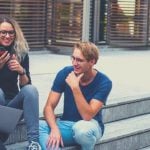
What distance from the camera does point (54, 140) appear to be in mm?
4824

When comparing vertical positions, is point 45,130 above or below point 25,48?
below

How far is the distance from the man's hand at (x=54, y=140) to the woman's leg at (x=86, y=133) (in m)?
0.15

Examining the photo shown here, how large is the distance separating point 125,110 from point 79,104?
1916 millimetres

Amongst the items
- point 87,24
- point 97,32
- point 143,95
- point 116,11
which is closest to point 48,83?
point 143,95

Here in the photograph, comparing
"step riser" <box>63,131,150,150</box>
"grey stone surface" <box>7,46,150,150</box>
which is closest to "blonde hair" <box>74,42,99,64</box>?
"grey stone surface" <box>7,46,150,150</box>

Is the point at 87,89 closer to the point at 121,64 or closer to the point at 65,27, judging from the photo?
the point at 121,64

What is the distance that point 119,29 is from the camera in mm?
14305

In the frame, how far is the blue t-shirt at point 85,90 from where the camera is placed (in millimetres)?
5008

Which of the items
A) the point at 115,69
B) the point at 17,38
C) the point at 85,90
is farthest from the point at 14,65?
the point at 115,69

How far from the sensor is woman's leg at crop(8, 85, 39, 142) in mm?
4828

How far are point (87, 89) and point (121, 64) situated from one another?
233 inches

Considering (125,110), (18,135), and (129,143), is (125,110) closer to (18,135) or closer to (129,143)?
(129,143)

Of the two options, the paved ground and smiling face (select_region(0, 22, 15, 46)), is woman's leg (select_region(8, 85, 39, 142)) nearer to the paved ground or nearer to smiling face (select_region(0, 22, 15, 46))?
smiling face (select_region(0, 22, 15, 46))

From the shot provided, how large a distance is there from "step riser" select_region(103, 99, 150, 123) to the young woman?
1516mm
